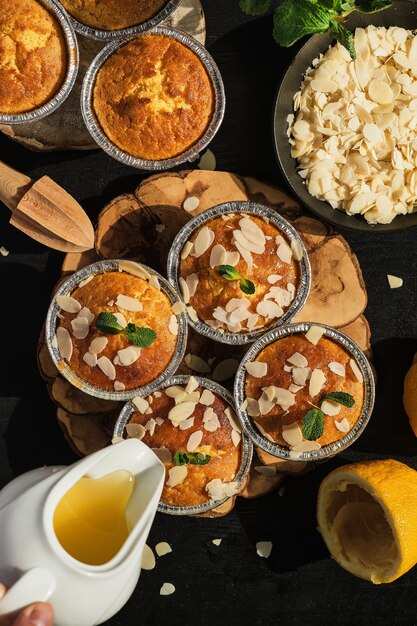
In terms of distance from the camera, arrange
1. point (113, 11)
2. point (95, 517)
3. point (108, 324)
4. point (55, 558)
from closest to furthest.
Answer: point (55, 558), point (95, 517), point (108, 324), point (113, 11)

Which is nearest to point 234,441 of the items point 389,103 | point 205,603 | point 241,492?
point 241,492

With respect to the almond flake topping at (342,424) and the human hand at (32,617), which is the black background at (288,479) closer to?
the almond flake topping at (342,424)

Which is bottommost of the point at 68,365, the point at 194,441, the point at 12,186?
the point at 194,441

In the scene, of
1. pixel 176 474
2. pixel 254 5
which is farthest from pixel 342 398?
pixel 254 5

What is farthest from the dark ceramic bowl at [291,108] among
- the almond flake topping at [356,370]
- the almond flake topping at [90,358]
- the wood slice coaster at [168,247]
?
the almond flake topping at [90,358]

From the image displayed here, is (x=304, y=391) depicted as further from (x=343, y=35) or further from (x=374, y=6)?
(x=374, y=6)

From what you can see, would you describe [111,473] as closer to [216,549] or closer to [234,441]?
[234,441]

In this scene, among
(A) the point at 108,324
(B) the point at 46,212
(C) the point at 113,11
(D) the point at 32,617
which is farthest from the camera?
(B) the point at 46,212
